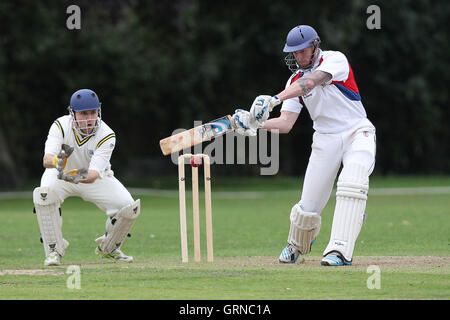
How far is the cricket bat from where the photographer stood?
7.09 meters

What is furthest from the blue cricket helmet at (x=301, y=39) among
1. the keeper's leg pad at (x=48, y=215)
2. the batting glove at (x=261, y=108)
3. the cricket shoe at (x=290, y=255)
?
the keeper's leg pad at (x=48, y=215)

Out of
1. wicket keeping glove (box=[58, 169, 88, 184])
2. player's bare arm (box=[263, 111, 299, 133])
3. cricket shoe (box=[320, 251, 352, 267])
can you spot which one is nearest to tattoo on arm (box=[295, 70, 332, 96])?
player's bare arm (box=[263, 111, 299, 133])

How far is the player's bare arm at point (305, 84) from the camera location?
23.2 ft

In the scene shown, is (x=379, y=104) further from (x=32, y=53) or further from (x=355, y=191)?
(x=355, y=191)

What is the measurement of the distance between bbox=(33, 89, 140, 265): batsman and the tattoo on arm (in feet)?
5.62

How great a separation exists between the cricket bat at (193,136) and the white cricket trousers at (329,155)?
0.77 meters

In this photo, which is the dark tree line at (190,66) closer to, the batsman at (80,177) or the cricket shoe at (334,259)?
the batsman at (80,177)

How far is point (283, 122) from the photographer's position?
7727 millimetres

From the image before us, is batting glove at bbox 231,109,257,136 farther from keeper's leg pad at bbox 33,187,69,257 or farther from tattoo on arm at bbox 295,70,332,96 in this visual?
keeper's leg pad at bbox 33,187,69,257

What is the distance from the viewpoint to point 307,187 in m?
7.49

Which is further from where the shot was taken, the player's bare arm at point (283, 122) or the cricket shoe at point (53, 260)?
the player's bare arm at point (283, 122)
